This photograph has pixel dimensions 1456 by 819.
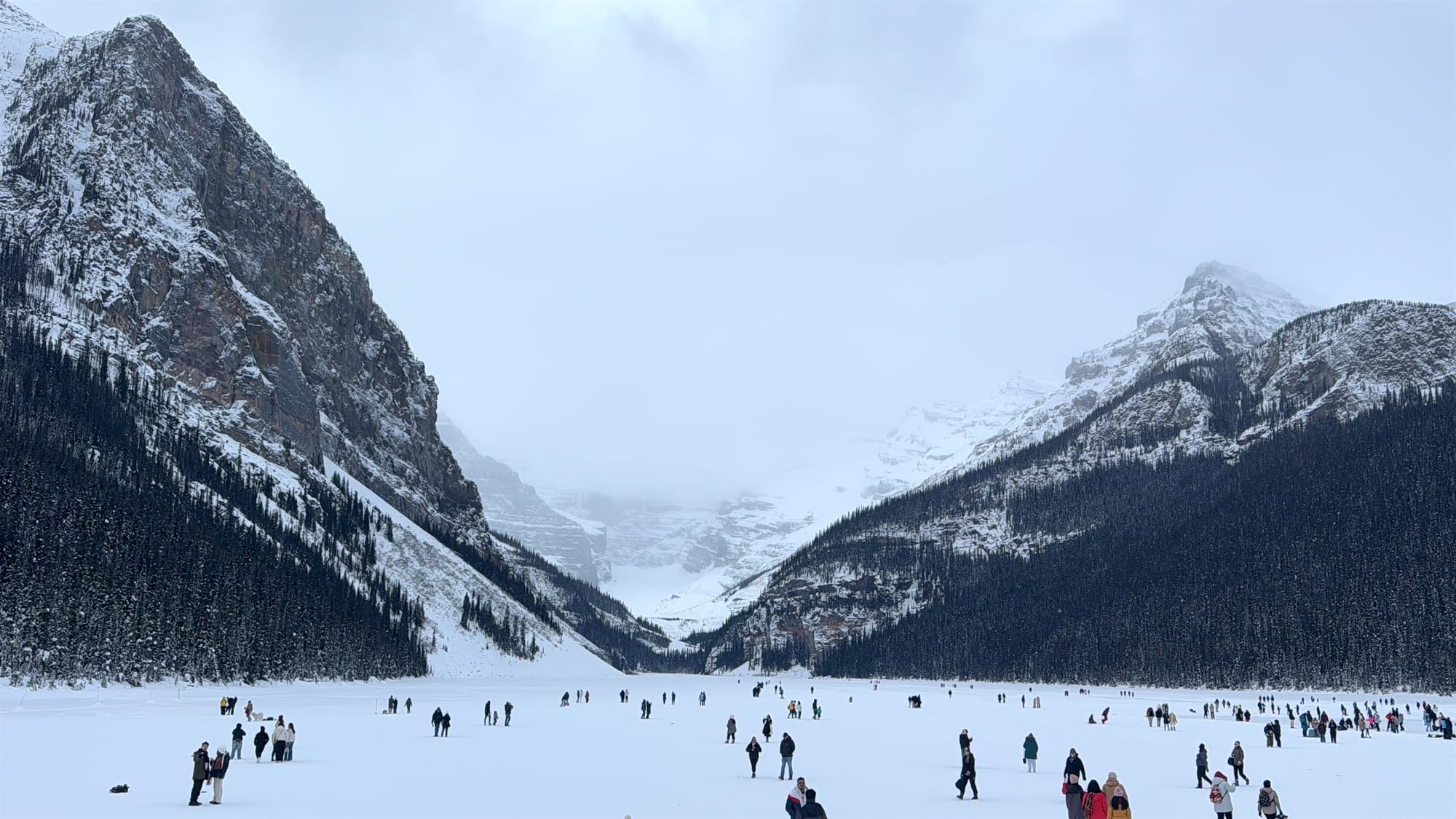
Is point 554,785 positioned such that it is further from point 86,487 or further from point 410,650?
point 410,650

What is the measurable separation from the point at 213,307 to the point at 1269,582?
155854 mm

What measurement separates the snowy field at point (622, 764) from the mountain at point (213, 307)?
52.4 m

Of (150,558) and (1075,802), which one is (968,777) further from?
(150,558)

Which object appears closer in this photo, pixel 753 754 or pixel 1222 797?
pixel 1222 797

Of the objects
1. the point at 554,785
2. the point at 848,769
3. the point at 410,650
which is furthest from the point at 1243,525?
the point at 554,785

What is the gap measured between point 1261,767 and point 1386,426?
152m

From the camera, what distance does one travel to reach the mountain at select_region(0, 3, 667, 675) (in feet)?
412

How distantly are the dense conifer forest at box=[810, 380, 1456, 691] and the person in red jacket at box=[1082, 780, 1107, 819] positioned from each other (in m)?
110

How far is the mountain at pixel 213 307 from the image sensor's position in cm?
12550

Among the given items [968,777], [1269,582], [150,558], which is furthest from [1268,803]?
[1269,582]

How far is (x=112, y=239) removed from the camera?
443 ft

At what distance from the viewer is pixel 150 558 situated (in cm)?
8281

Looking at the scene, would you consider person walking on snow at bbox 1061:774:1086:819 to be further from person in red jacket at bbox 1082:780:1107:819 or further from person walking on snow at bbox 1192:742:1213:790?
person walking on snow at bbox 1192:742:1213:790

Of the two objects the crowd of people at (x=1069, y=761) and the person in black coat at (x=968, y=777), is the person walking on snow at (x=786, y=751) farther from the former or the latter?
the person in black coat at (x=968, y=777)
